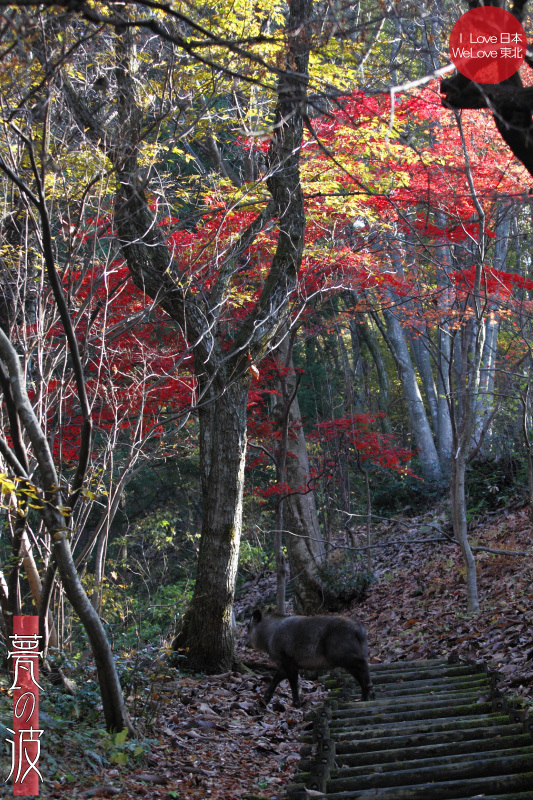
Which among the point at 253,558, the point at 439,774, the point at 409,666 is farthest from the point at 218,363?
the point at 253,558

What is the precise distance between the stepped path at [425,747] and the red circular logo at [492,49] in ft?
12.4

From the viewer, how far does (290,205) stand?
9.17 meters

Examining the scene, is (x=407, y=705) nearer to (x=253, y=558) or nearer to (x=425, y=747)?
(x=425, y=747)

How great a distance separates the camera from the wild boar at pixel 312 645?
623cm

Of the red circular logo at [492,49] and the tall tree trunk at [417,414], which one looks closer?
the red circular logo at [492,49]

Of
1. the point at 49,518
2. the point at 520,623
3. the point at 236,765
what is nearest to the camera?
the point at 49,518

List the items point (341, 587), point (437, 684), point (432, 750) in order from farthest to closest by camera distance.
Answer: point (341, 587) < point (437, 684) < point (432, 750)

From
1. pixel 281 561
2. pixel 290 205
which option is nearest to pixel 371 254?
pixel 290 205

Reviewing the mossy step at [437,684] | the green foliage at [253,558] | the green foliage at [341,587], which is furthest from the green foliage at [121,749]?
the green foliage at [253,558]

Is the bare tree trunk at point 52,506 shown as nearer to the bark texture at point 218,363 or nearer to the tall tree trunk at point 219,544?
the bark texture at point 218,363

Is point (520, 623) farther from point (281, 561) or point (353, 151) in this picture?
point (353, 151)

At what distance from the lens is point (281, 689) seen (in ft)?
26.8

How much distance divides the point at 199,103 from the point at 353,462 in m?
11.2

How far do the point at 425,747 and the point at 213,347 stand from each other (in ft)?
17.6
